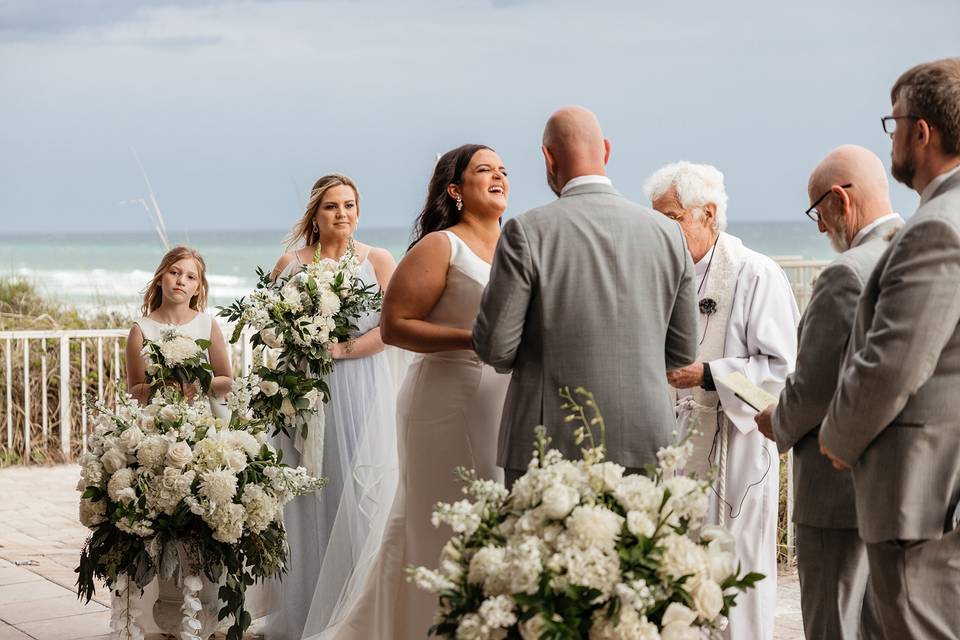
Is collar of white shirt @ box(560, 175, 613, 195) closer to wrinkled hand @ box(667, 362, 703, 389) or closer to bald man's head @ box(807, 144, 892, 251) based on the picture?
bald man's head @ box(807, 144, 892, 251)

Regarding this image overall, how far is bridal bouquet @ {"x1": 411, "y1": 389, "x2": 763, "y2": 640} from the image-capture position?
7.34 ft

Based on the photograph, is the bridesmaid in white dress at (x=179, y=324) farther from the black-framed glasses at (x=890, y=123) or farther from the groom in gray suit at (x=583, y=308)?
the black-framed glasses at (x=890, y=123)

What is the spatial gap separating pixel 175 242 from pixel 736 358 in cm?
4715

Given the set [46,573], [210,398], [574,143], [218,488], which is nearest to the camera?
[574,143]

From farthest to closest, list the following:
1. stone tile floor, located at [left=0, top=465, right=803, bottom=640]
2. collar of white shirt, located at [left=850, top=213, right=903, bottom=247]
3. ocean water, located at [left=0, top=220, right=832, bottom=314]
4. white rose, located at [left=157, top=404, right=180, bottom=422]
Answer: ocean water, located at [left=0, top=220, right=832, bottom=314] → stone tile floor, located at [left=0, top=465, right=803, bottom=640] → white rose, located at [left=157, top=404, right=180, bottom=422] → collar of white shirt, located at [left=850, top=213, right=903, bottom=247]

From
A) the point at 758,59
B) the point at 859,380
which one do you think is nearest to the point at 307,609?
the point at 859,380

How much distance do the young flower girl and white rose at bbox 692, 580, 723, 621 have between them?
3.44 meters

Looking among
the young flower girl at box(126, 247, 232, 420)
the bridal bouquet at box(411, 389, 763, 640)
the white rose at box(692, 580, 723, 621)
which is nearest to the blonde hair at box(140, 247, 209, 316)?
the young flower girl at box(126, 247, 232, 420)

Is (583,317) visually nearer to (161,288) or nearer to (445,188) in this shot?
(445,188)

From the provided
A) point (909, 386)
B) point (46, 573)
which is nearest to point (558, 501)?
point (909, 386)

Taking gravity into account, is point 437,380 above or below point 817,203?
below

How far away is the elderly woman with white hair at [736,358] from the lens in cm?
437

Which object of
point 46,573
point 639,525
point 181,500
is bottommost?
point 46,573

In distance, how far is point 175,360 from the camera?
4785 millimetres
